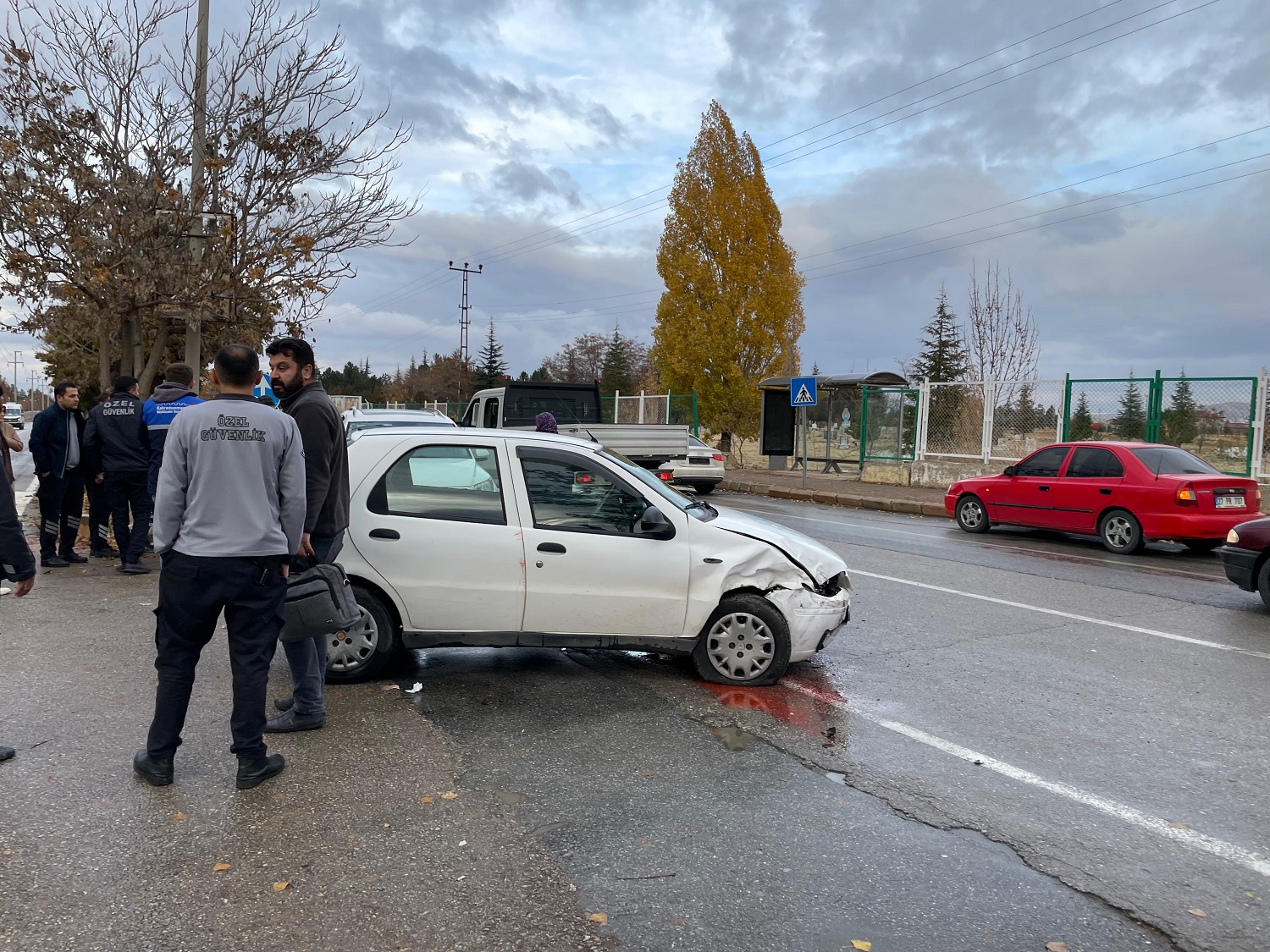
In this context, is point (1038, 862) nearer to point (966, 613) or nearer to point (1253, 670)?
point (1253, 670)

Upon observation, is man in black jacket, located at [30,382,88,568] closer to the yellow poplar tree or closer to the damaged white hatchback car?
the damaged white hatchback car

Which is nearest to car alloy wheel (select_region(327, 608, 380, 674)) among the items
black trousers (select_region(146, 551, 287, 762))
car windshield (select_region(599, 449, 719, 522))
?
black trousers (select_region(146, 551, 287, 762))

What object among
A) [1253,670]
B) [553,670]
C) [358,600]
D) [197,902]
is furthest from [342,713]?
[1253,670]

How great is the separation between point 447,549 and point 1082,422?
16.5 metres

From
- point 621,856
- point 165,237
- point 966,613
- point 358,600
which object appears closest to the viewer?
point 621,856

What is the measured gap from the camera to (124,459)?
29.1 feet

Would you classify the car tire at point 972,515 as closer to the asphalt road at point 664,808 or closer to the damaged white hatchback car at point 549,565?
the asphalt road at point 664,808

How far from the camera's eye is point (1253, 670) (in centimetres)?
614

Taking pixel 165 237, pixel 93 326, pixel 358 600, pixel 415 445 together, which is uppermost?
pixel 165 237

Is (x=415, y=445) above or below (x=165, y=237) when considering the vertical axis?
below

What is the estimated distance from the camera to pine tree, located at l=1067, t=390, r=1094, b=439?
59.7 ft

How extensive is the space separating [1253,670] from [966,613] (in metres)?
2.13

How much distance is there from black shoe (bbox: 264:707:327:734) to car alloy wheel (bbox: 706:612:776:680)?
2263 mm

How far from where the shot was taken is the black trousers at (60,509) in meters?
9.12
